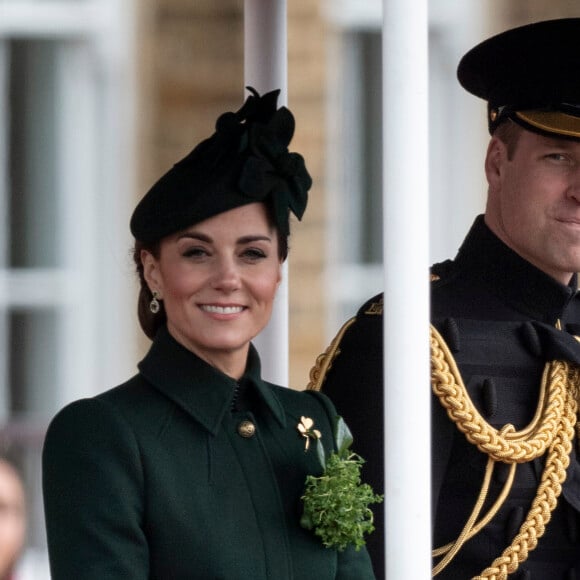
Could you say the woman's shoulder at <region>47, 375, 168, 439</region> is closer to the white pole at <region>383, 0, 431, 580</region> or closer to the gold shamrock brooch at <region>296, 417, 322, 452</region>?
the gold shamrock brooch at <region>296, 417, 322, 452</region>

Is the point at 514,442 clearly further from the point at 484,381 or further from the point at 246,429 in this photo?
the point at 246,429

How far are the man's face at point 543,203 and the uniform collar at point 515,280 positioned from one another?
1cm

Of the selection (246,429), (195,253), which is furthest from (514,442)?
(195,253)

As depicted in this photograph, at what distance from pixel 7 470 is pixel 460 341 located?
215 cm

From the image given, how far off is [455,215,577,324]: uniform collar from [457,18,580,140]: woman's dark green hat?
19 centimetres

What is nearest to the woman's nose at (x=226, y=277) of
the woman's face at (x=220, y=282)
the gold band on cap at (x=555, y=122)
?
the woman's face at (x=220, y=282)

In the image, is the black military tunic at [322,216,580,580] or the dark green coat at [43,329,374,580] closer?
the dark green coat at [43,329,374,580]

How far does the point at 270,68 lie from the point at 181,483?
100cm

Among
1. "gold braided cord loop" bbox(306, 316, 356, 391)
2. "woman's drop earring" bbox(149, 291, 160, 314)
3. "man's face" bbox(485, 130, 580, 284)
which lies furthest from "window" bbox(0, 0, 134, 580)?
"woman's drop earring" bbox(149, 291, 160, 314)

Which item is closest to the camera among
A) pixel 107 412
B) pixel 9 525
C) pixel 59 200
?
pixel 107 412

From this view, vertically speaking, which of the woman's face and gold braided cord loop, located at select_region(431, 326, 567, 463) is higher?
the woman's face

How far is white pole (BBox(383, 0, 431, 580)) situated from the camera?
293 centimetres

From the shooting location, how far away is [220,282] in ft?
9.62

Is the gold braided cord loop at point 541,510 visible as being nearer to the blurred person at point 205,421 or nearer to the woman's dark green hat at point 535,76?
the blurred person at point 205,421
